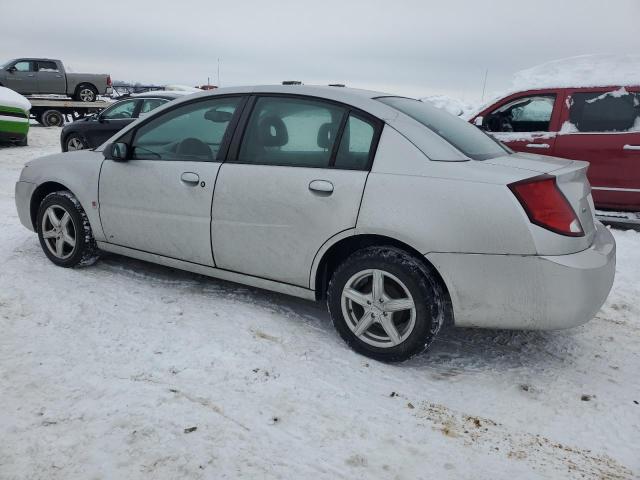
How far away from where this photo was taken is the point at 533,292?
2568 millimetres

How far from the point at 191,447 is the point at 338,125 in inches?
76.4

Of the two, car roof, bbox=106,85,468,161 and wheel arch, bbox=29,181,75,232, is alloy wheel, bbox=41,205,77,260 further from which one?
car roof, bbox=106,85,468,161

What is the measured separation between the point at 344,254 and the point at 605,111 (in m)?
4.95

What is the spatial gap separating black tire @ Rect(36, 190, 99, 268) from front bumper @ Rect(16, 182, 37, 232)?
196mm

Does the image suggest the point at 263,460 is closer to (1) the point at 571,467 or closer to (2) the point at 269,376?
(2) the point at 269,376

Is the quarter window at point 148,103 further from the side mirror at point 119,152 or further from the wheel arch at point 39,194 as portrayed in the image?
the side mirror at point 119,152

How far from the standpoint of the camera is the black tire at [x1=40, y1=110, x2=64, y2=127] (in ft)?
60.3

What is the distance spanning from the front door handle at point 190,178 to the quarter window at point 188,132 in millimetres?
122

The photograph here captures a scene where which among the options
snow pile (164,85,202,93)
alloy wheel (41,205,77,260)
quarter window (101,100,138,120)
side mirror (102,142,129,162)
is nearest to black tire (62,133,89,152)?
quarter window (101,100,138,120)

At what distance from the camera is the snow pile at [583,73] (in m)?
6.37

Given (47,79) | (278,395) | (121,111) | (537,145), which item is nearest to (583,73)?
(537,145)

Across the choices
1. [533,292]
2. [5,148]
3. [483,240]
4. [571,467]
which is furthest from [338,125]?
[5,148]

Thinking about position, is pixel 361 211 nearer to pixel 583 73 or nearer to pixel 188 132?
pixel 188 132

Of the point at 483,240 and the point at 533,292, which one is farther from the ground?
the point at 483,240
